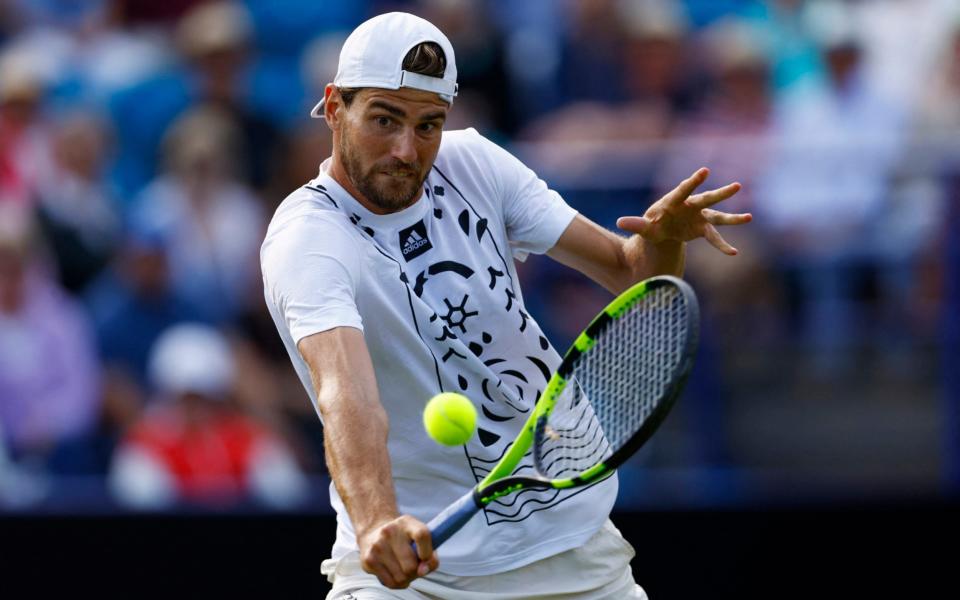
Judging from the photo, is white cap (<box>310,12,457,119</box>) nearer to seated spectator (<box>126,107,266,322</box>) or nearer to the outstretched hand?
the outstretched hand

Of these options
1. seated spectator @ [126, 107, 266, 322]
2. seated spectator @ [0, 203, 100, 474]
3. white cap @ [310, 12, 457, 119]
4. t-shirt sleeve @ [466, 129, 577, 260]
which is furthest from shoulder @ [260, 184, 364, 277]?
seated spectator @ [0, 203, 100, 474]

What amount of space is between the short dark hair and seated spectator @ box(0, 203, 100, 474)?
398 cm

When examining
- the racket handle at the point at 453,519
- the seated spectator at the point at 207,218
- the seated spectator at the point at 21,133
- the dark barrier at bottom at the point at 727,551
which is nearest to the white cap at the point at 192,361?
the seated spectator at the point at 207,218

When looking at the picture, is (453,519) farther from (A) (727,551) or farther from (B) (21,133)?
(B) (21,133)

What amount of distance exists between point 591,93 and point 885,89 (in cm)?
152

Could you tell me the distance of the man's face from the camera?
13.1 ft

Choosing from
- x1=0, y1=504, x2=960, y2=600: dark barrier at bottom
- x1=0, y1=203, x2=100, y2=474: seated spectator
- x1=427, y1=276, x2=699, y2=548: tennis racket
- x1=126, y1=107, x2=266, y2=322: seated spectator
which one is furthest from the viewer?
x1=126, y1=107, x2=266, y2=322: seated spectator

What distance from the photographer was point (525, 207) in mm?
4395

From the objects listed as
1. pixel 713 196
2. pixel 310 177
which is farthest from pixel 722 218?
pixel 310 177

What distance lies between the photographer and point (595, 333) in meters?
3.89

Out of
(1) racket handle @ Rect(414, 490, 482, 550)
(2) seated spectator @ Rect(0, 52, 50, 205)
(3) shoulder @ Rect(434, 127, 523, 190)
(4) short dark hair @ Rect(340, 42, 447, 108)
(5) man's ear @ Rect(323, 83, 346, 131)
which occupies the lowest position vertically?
(1) racket handle @ Rect(414, 490, 482, 550)

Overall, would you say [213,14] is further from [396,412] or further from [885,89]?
[396,412]

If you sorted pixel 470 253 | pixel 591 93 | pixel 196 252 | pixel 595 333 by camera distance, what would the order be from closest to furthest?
pixel 595 333 → pixel 470 253 → pixel 196 252 → pixel 591 93

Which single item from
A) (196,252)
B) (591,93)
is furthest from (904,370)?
(196,252)
